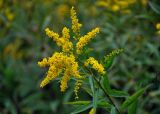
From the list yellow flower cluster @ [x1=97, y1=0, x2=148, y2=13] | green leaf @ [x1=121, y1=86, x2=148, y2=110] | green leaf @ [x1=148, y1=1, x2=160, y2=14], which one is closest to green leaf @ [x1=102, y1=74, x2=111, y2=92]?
green leaf @ [x1=121, y1=86, x2=148, y2=110]

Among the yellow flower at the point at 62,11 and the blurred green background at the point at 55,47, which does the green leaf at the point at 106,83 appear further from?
the yellow flower at the point at 62,11

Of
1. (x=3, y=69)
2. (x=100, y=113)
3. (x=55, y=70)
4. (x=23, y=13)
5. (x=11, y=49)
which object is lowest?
(x=55, y=70)

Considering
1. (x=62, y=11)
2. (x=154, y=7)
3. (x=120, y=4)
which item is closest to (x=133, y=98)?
(x=154, y=7)

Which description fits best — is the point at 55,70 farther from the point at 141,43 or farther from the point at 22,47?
the point at 22,47

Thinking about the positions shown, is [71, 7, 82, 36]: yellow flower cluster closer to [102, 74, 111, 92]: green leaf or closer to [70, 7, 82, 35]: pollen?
[70, 7, 82, 35]: pollen

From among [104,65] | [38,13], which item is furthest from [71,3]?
[104,65]

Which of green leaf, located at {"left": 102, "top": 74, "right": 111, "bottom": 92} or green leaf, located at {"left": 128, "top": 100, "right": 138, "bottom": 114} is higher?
green leaf, located at {"left": 102, "top": 74, "right": 111, "bottom": 92}

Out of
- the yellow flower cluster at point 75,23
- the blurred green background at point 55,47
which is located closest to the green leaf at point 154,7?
the blurred green background at point 55,47
